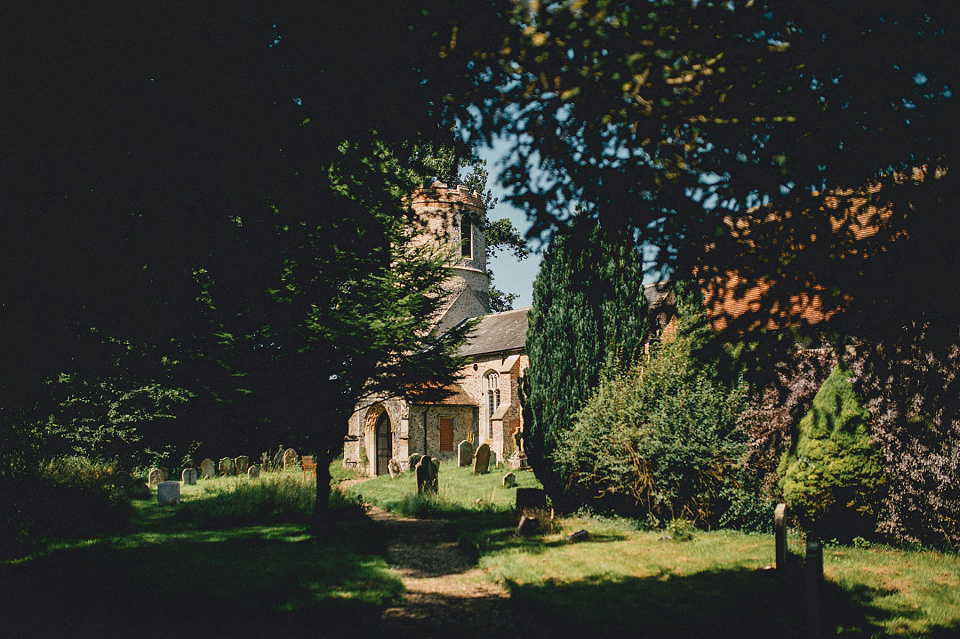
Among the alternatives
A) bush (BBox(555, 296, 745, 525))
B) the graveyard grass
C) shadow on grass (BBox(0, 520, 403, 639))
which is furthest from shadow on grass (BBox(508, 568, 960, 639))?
bush (BBox(555, 296, 745, 525))

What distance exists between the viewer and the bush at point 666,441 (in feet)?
38.6

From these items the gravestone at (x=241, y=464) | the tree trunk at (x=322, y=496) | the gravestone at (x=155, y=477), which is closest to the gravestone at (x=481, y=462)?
the gravestone at (x=241, y=464)

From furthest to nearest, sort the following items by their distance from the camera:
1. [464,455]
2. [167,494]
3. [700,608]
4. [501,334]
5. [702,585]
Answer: [501,334] < [464,455] < [167,494] < [702,585] < [700,608]

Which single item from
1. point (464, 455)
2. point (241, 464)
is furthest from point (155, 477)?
point (464, 455)

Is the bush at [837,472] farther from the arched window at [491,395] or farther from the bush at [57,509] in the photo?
the arched window at [491,395]

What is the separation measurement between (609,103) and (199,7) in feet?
10.7

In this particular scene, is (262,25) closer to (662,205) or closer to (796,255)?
(662,205)

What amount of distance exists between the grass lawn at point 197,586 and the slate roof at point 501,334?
1899 cm

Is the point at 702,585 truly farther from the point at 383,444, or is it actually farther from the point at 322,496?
the point at 383,444

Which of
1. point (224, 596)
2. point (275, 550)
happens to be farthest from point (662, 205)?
point (275, 550)

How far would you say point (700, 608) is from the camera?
7.09 metres

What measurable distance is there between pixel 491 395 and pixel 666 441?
2051 centimetres

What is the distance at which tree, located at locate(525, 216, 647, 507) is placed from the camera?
15.1 metres

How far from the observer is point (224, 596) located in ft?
24.5
